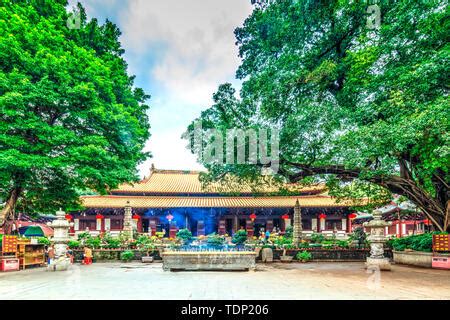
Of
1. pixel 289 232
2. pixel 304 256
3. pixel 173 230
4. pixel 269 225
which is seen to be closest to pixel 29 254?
pixel 304 256

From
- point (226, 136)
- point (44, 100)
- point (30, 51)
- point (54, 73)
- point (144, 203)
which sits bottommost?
point (144, 203)

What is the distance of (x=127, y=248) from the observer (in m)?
17.0

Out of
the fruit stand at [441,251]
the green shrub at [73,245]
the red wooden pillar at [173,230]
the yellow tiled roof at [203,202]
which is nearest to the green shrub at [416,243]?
the fruit stand at [441,251]

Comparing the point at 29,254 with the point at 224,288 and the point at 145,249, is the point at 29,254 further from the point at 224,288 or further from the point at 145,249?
the point at 224,288

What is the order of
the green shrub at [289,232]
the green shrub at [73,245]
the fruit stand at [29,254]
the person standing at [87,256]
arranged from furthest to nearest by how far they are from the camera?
the green shrub at [289,232], the green shrub at [73,245], the person standing at [87,256], the fruit stand at [29,254]

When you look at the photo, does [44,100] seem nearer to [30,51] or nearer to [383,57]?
[30,51]

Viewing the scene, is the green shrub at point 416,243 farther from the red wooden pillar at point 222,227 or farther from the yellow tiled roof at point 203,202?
the red wooden pillar at point 222,227

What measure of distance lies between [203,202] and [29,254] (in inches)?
592

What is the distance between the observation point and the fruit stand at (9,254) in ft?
39.7

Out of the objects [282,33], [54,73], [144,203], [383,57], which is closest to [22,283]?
[54,73]

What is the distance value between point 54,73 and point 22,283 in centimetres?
789

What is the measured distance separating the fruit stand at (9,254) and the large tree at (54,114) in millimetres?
1589

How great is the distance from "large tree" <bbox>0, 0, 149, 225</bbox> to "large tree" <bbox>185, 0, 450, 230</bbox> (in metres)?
3.95

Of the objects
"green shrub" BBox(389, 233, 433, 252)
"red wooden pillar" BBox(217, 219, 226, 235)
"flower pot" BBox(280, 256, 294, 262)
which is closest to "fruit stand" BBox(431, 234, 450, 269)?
"green shrub" BBox(389, 233, 433, 252)
